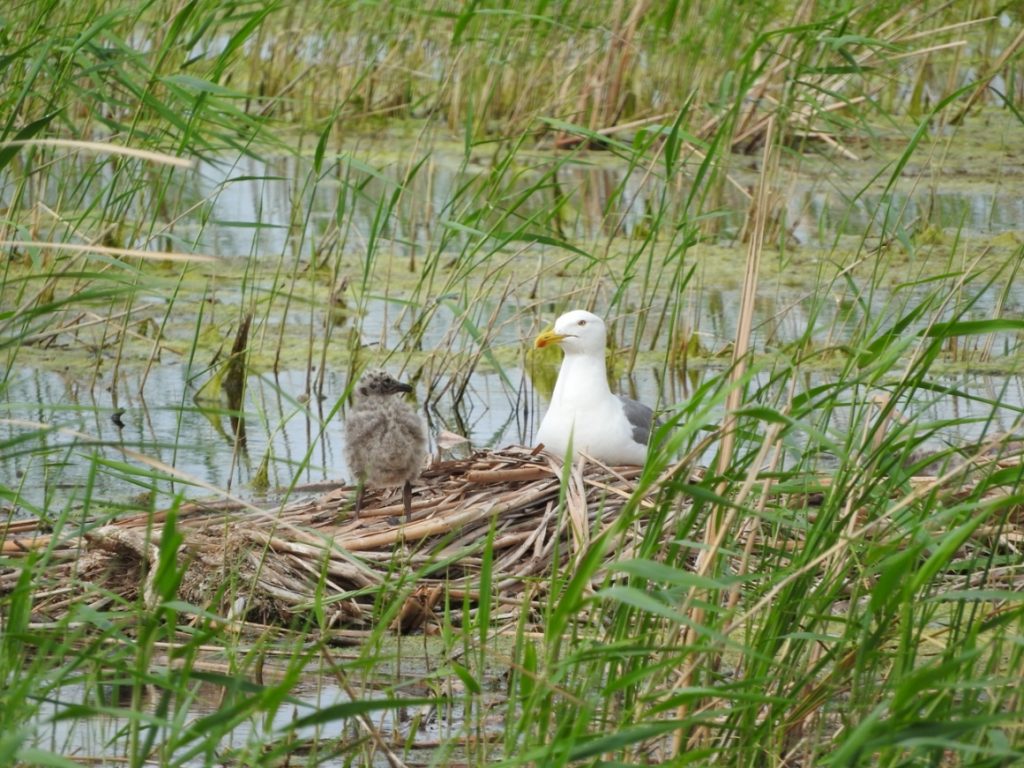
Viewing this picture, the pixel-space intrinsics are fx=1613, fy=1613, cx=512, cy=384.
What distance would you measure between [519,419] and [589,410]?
1817mm

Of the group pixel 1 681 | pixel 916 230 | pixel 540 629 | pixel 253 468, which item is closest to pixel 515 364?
pixel 253 468

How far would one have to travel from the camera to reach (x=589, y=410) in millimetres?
5484

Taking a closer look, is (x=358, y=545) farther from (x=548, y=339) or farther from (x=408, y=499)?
(x=548, y=339)

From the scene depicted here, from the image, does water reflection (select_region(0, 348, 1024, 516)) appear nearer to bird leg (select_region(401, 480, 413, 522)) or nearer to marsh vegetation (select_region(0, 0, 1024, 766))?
marsh vegetation (select_region(0, 0, 1024, 766))

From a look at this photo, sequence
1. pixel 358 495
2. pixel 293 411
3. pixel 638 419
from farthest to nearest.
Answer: pixel 293 411
pixel 638 419
pixel 358 495

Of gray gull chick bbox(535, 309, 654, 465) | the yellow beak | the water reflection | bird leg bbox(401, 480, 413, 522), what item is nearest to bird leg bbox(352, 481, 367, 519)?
bird leg bbox(401, 480, 413, 522)

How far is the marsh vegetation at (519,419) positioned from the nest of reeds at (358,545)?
0.03 m

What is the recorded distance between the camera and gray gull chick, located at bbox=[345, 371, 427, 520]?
16.7ft

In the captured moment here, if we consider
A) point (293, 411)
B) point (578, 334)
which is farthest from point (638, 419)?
point (293, 411)

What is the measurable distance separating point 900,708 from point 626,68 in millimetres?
9408

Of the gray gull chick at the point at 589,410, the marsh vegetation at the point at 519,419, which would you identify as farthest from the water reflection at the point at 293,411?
the gray gull chick at the point at 589,410

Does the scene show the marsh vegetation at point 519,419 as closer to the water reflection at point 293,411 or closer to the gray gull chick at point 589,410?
the water reflection at point 293,411

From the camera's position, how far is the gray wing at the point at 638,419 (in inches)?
218

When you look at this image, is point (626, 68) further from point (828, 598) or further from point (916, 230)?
point (828, 598)
